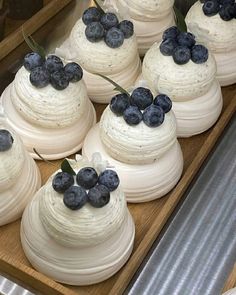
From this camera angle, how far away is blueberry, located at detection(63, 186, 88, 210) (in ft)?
5.16

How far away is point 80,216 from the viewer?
63.7 inches

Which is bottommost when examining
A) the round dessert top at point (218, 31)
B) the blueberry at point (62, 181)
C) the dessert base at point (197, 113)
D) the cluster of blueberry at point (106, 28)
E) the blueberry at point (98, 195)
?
the dessert base at point (197, 113)

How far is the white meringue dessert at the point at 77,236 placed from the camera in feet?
5.35

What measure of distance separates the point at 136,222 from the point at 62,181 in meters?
0.44

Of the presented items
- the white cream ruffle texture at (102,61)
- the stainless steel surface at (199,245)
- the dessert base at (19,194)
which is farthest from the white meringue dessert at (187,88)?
the dessert base at (19,194)

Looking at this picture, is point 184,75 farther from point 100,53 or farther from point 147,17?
point 147,17

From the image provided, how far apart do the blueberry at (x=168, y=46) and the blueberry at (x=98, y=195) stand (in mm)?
720

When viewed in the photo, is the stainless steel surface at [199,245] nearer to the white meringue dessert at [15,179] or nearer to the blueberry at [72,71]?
the white meringue dessert at [15,179]

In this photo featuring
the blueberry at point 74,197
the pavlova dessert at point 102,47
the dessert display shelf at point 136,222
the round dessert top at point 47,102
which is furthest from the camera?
the pavlova dessert at point 102,47

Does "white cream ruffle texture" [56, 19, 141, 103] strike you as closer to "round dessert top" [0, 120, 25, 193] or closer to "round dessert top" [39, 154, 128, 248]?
"round dessert top" [0, 120, 25, 193]

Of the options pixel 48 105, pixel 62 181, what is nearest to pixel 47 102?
pixel 48 105

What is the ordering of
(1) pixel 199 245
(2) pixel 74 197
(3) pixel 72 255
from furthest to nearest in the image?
1. (1) pixel 199 245
2. (3) pixel 72 255
3. (2) pixel 74 197

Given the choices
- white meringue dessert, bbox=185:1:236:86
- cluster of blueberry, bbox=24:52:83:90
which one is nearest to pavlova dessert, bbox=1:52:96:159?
cluster of blueberry, bbox=24:52:83:90

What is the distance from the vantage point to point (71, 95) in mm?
2021
